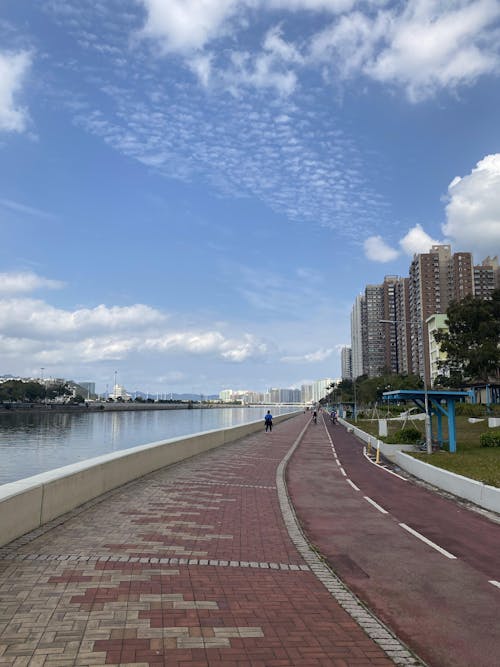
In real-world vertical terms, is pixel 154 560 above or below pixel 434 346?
below

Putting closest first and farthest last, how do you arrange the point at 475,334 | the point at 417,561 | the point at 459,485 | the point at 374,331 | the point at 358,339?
the point at 417,561, the point at 459,485, the point at 475,334, the point at 374,331, the point at 358,339

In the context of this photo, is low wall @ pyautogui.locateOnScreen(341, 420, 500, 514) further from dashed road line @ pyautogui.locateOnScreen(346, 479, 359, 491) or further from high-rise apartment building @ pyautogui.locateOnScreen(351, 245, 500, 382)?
high-rise apartment building @ pyautogui.locateOnScreen(351, 245, 500, 382)

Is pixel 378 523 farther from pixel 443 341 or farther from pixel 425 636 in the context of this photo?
pixel 443 341

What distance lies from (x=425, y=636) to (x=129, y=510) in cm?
626

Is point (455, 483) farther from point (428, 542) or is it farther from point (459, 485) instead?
point (428, 542)

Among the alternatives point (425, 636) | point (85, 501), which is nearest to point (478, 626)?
point (425, 636)

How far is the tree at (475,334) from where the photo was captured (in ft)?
169

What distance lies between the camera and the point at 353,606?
5730 mm

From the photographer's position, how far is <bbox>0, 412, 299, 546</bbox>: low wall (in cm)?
752

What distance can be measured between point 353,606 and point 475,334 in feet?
173

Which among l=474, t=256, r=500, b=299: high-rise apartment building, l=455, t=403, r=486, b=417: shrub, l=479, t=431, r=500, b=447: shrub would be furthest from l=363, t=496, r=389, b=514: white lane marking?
l=474, t=256, r=500, b=299: high-rise apartment building

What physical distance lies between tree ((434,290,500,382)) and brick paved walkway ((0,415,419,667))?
157 feet

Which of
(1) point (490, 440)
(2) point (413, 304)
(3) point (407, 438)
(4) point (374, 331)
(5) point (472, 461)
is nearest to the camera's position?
(5) point (472, 461)

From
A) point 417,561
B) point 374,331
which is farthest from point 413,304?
point 417,561
